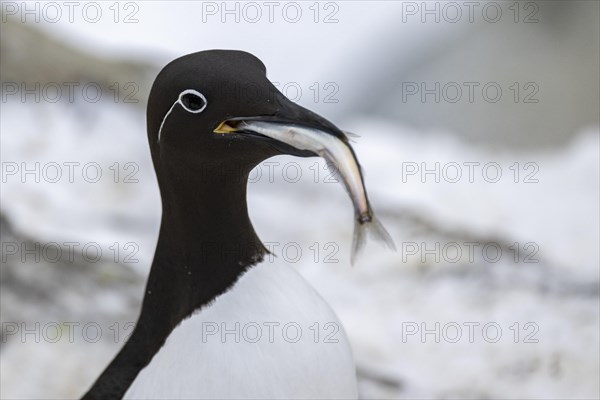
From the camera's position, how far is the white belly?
2.30m

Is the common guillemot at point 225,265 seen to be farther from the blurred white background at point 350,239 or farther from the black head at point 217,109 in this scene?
the blurred white background at point 350,239

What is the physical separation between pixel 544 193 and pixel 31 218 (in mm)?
2074

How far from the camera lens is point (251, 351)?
2.32 m

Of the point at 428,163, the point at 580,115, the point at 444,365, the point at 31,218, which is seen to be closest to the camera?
the point at 444,365

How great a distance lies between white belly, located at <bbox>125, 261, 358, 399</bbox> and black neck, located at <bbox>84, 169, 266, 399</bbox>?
0.03 metres

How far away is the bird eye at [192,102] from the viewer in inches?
83.4

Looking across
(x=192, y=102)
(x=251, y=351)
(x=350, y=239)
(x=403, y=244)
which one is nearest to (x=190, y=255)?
(x=251, y=351)

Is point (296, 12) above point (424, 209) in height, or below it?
below

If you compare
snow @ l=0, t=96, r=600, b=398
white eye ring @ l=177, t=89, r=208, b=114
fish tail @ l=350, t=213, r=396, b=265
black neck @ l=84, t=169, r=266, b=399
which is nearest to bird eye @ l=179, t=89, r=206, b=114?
white eye ring @ l=177, t=89, r=208, b=114

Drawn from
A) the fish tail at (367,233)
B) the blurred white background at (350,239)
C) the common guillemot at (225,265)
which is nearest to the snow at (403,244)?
the blurred white background at (350,239)

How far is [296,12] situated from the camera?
400 inches

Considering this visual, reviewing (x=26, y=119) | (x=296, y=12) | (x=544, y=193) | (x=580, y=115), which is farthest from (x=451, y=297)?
(x=296, y=12)

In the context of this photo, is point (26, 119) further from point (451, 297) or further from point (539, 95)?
point (539, 95)

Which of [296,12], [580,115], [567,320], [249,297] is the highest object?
[249,297]
